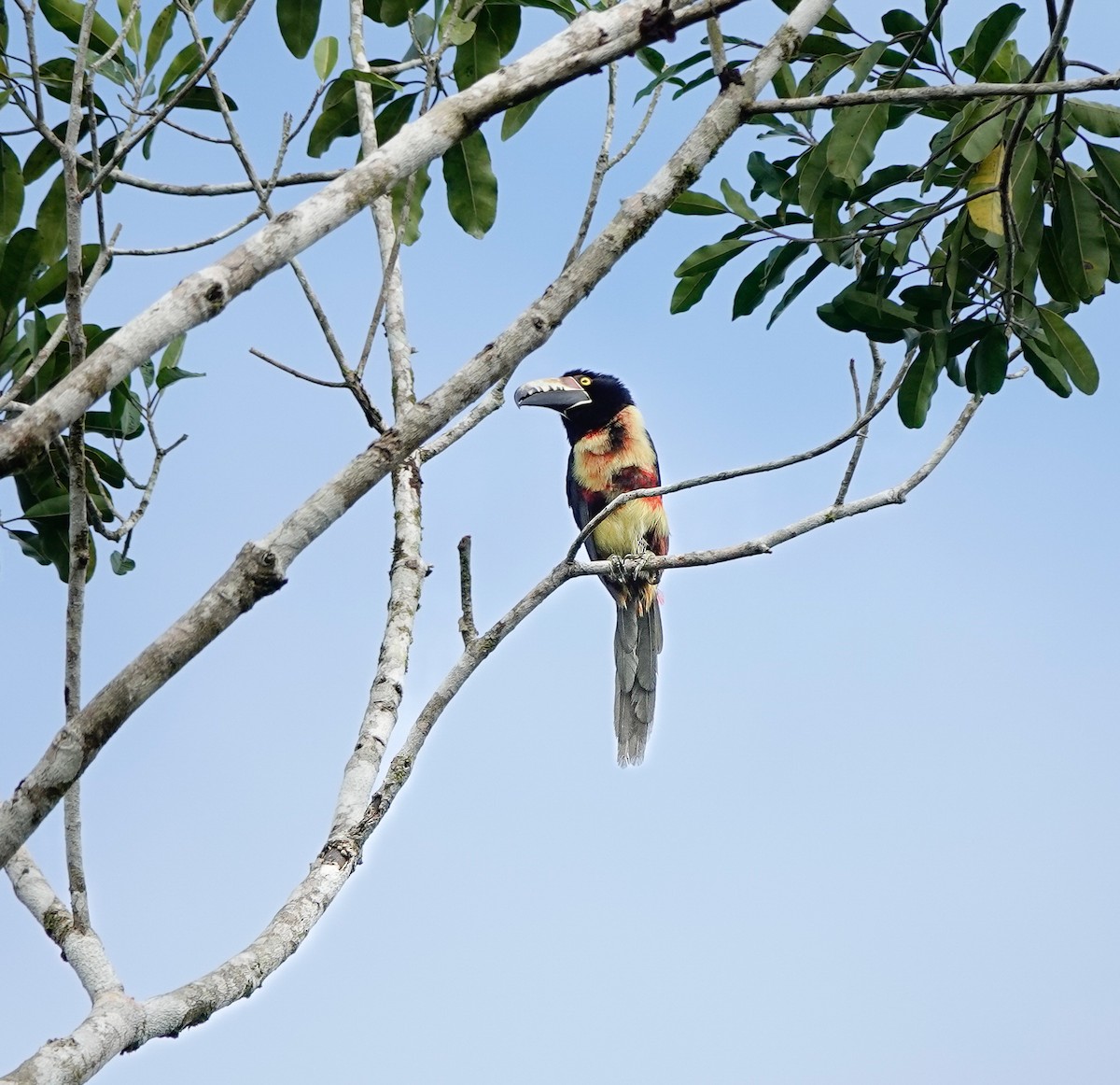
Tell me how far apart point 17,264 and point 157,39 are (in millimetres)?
728

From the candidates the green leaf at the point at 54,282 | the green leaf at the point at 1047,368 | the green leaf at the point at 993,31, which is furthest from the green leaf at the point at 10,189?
the green leaf at the point at 1047,368

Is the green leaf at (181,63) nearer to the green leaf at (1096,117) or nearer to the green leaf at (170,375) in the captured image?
the green leaf at (170,375)

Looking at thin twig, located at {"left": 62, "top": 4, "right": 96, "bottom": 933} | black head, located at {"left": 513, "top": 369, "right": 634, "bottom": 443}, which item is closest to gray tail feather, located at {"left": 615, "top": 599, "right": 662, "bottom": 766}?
black head, located at {"left": 513, "top": 369, "right": 634, "bottom": 443}

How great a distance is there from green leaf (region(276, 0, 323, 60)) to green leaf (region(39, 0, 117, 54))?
0.50 meters

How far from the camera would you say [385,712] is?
3.27m

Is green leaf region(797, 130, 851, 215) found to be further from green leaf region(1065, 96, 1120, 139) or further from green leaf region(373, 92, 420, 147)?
green leaf region(373, 92, 420, 147)

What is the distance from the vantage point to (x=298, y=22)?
4051 millimetres

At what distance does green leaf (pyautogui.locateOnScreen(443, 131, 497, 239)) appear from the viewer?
3.97 meters

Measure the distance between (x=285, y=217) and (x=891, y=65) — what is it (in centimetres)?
206

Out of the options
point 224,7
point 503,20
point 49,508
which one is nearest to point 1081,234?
point 503,20

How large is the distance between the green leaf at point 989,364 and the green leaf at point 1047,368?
85 mm

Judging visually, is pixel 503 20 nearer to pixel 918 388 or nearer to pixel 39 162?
pixel 39 162

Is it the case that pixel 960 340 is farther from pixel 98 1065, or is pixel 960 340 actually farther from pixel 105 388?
pixel 98 1065

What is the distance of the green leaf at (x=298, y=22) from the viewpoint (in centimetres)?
404
